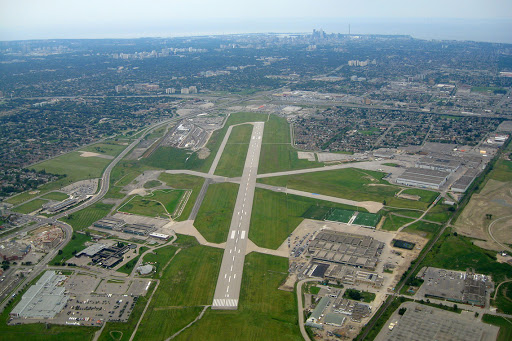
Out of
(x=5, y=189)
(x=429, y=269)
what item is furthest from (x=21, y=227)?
(x=429, y=269)

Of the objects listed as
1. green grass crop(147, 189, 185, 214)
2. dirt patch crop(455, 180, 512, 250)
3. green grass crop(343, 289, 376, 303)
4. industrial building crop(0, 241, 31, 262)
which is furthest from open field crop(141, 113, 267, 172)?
dirt patch crop(455, 180, 512, 250)

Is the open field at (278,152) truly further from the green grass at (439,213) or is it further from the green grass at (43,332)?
the green grass at (43,332)

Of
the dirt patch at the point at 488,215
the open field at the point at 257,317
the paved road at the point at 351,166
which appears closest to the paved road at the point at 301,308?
the open field at the point at 257,317

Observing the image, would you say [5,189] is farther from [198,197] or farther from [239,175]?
[239,175]

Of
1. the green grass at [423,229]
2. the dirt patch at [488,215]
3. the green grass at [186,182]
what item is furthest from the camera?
the green grass at [186,182]

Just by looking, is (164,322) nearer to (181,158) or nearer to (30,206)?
(30,206)

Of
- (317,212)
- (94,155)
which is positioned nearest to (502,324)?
(317,212)

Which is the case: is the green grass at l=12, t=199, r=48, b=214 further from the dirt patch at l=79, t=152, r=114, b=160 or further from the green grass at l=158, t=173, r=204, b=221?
the dirt patch at l=79, t=152, r=114, b=160

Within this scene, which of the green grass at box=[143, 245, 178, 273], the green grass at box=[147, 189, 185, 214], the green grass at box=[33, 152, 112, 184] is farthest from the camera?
the green grass at box=[33, 152, 112, 184]
